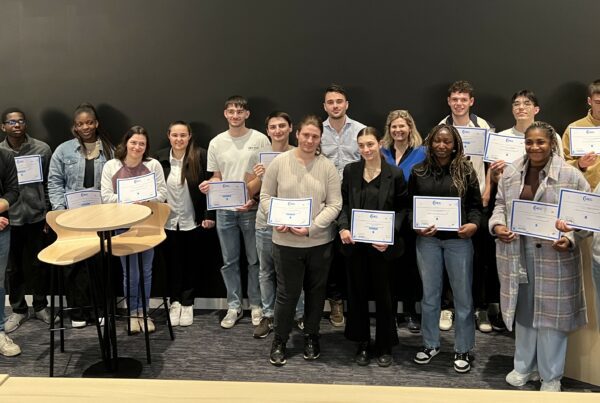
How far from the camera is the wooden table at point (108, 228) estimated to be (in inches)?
115

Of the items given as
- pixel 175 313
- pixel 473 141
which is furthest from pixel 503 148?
pixel 175 313

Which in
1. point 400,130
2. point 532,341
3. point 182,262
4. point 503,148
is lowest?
point 532,341

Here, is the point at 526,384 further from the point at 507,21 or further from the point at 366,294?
the point at 507,21

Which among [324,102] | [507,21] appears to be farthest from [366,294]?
[507,21]

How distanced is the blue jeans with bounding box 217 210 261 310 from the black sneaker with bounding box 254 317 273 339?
252 mm

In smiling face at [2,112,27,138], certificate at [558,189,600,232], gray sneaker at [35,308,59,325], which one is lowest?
gray sneaker at [35,308,59,325]

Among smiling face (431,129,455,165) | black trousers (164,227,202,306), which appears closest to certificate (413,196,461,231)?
smiling face (431,129,455,165)

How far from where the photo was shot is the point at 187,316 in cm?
442

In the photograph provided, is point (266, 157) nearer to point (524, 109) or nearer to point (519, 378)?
point (524, 109)

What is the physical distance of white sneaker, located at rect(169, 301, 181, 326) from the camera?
14.5 feet

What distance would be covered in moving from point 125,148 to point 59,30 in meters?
1.56

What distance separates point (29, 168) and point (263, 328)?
91.3 inches

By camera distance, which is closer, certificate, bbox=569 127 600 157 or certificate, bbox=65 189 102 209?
certificate, bbox=569 127 600 157

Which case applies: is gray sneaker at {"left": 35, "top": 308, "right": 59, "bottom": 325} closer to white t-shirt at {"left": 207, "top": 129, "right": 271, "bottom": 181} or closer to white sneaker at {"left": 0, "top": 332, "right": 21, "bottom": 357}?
white sneaker at {"left": 0, "top": 332, "right": 21, "bottom": 357}
